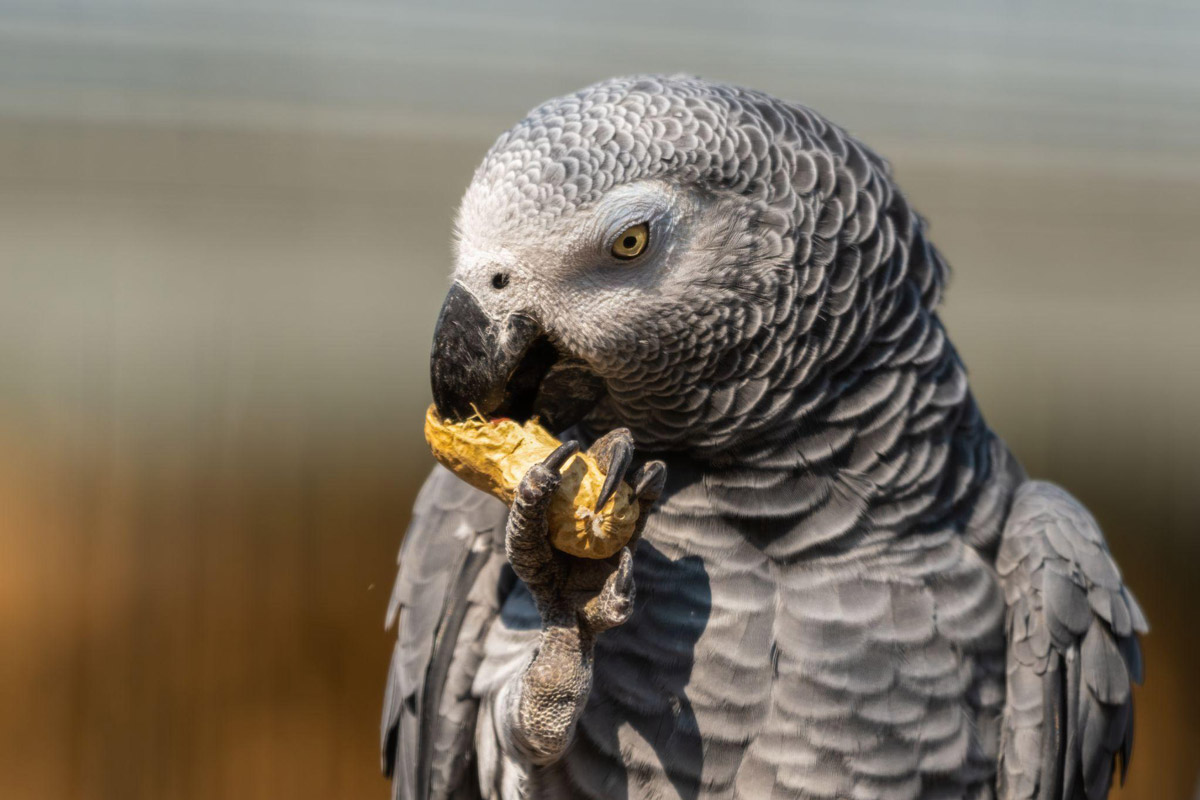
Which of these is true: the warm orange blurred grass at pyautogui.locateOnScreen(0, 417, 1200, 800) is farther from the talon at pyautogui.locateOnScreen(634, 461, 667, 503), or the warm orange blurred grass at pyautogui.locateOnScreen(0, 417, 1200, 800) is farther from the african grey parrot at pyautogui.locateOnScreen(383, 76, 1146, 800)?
the talon at pyautogui.locateOnScreen(634, 461, 667, 503)

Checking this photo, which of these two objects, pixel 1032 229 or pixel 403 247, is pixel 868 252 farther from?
pixel 1032 229

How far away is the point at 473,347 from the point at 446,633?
1.94 feet

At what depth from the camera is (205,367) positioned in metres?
3.58

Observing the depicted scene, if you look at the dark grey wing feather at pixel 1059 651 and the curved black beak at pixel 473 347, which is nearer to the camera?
the curved black beak at pixel 473 347

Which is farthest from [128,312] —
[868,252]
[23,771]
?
[868,252]

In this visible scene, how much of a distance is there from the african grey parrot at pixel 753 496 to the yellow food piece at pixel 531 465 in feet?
0.10

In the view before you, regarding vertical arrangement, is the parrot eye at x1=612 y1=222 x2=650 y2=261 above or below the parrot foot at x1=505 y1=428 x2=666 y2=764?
above

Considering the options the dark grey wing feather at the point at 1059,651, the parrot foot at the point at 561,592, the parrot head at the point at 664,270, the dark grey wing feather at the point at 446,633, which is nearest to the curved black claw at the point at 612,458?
the parrot foot at the point at 561,592

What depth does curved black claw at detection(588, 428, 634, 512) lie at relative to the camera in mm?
1205

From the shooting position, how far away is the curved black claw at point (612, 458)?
1205 millimetres

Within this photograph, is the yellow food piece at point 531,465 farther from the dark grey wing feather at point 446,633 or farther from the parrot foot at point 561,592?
the dark grey wing feather at point 446,633

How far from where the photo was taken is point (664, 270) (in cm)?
133

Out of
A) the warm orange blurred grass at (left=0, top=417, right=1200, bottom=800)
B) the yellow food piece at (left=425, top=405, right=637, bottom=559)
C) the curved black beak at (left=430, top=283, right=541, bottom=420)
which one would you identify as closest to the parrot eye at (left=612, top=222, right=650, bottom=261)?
the curved black beak at (left=430, top=283, right=541, bottom=420)

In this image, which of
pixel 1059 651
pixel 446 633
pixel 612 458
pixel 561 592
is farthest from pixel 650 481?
pixel 1059 651
